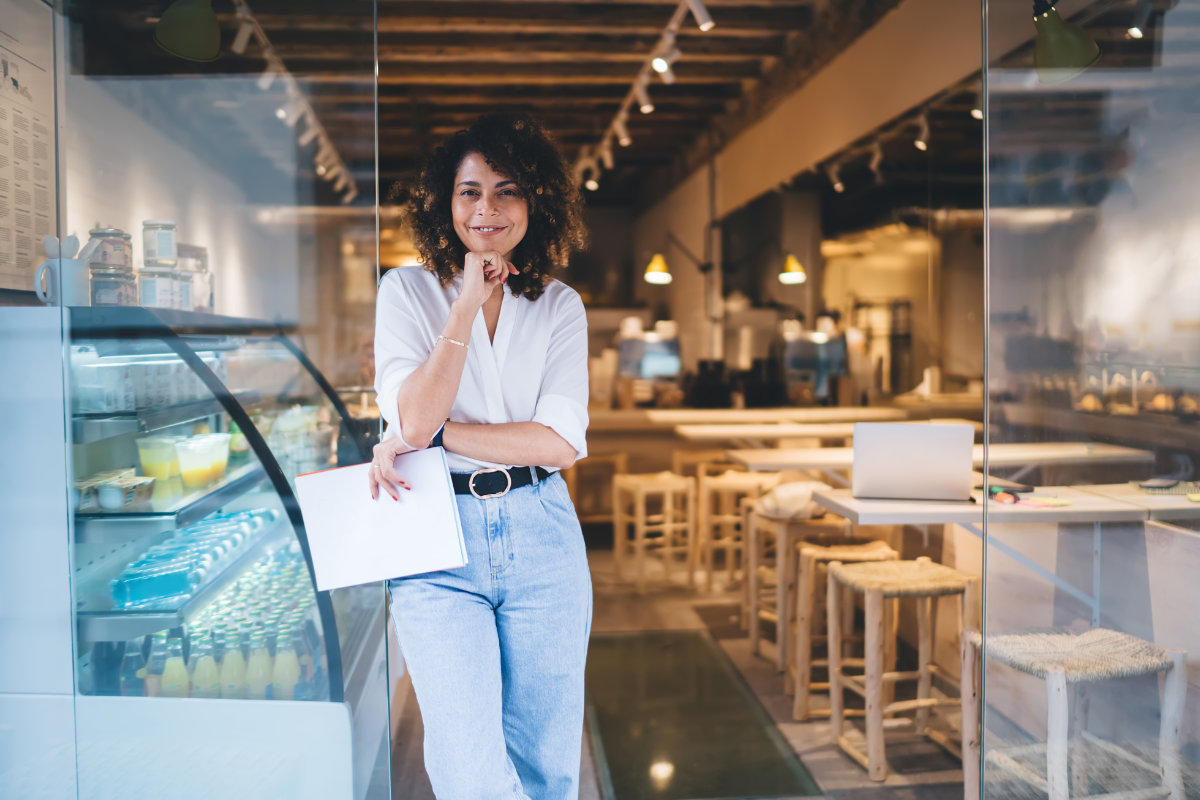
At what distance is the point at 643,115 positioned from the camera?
25.6 feet

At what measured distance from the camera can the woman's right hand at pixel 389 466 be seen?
1.48 meters

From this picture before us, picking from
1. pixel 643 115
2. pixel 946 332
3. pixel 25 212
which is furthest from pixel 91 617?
pixel 643 115

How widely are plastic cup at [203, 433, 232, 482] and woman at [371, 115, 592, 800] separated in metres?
0.76

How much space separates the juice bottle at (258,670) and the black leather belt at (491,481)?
897 mm

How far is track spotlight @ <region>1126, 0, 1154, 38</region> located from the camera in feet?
7.31

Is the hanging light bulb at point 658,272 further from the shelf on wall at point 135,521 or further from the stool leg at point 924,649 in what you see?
the shelf on wall at point 135,521

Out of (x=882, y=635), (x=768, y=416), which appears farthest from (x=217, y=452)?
(x=768, y=416)

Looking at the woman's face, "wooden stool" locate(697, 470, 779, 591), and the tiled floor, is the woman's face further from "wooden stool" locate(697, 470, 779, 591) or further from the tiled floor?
"wooden stool" locate(697, 470, 779, 591)

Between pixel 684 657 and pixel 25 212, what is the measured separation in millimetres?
3156

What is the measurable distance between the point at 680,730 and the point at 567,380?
207 centimetres

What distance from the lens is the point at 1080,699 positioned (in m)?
2.31

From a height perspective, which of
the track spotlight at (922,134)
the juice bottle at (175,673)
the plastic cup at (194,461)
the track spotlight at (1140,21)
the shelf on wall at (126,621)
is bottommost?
the juice bottle at (175,673)

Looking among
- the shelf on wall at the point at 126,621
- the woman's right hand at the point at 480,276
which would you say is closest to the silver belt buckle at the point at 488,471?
the woman's right hand at the point at 480,276

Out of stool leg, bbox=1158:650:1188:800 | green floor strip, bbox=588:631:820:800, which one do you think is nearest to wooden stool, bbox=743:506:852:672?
green floor strip, bbox=588:631:820:800
